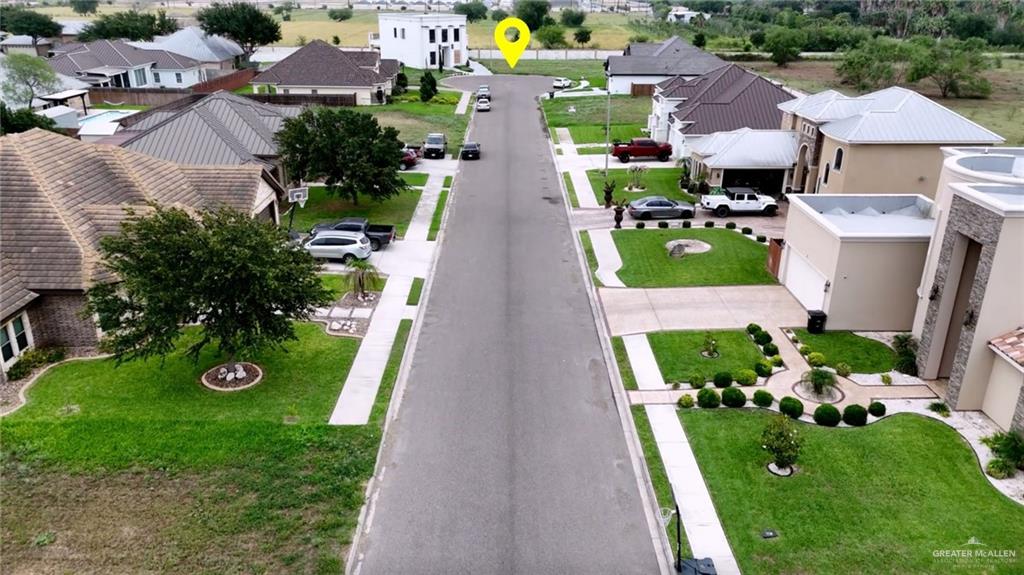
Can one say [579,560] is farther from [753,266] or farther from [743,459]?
[753,266]

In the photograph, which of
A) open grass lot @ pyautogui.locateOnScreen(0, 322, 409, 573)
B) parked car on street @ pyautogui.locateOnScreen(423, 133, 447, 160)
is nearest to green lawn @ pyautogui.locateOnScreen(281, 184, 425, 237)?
parked car on street @ pyautogui.locateOnScreen(423, 133, 447, 160)

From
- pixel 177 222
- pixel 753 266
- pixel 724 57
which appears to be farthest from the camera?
pixel 724 57

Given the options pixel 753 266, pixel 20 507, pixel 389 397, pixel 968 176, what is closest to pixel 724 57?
pixel 753 266

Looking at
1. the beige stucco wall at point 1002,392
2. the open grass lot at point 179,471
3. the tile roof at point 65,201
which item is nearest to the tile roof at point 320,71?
the tile roof at point 65,201

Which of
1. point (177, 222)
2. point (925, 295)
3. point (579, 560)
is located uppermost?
point (177, 222)

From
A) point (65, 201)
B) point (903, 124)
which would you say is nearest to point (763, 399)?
point (903, 124)

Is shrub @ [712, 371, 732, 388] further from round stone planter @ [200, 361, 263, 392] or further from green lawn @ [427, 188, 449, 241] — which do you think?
green lawn @ [427, 188, 449, 241]
